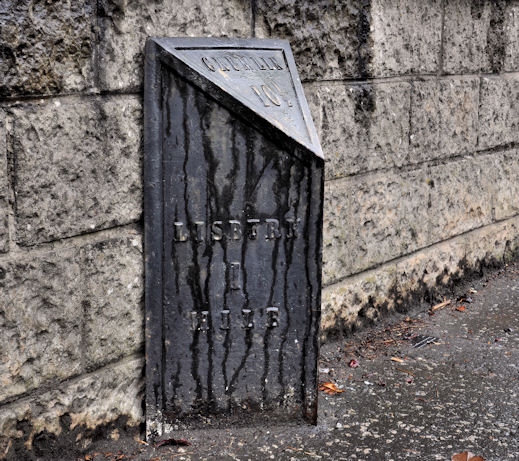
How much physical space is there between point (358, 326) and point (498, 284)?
4.49 ft

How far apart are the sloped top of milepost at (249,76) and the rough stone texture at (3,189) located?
0.59m

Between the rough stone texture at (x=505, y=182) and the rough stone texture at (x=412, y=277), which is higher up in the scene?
the rough stone texture at (x=505, y=182)

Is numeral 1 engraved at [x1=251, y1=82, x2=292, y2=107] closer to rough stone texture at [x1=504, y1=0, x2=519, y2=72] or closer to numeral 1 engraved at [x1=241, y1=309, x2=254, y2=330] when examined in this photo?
numeral 1 engraved at [x1=241, y1=309, x2=254, y2=330]

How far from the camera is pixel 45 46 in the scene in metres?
2.14

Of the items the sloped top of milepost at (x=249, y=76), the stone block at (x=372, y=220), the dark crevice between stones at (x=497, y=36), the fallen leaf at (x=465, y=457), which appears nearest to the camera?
the sloped top of milepost at (x=249, y=76)

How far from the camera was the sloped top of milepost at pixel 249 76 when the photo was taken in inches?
95.0

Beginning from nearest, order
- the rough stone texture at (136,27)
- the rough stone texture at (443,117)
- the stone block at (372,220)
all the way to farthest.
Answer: the rough stone texture at (136,27), the stone block at (372,220), the rough stone texture at (443,117)

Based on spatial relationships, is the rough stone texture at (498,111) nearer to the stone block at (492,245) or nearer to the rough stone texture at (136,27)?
the stone block at (492,245)

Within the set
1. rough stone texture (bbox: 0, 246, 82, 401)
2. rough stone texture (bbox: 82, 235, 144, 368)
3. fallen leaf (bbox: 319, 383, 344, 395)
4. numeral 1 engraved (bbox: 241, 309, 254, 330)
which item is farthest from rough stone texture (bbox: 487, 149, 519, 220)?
rough stone texture (bbox: 0, 246, 82, 401)

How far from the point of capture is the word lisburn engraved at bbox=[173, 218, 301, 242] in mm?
2498

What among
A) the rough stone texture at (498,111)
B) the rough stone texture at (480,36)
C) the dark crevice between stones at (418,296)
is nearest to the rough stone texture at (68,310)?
the dark crevice between stones at (418,296)

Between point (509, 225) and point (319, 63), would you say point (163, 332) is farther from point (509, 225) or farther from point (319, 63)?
point (509, 225)

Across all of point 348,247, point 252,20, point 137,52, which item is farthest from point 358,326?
point 137,52

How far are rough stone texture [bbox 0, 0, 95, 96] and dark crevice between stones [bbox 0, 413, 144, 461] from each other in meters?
1.02
